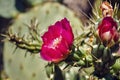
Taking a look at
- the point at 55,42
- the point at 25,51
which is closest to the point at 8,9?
the point at 25,51

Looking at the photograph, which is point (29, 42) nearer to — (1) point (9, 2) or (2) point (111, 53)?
(2) point (111, 53)

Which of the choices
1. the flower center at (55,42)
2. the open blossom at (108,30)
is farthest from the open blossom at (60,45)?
the open blossom at (108,30)

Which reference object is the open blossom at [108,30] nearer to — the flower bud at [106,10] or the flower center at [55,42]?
the flower bud at [106,10]

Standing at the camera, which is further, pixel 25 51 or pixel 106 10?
pixel 25 51

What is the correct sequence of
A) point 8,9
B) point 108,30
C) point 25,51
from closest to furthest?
point 108,30 → point 25,51 → point 8,9

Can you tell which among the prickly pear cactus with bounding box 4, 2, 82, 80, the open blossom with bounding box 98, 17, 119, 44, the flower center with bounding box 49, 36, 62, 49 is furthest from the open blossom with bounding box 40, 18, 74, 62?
the prickly pear cactus with bounding box 4, 2, 82, 80

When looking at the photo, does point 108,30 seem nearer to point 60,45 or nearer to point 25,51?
point 60,45

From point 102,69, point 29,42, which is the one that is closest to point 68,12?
point 29,42
